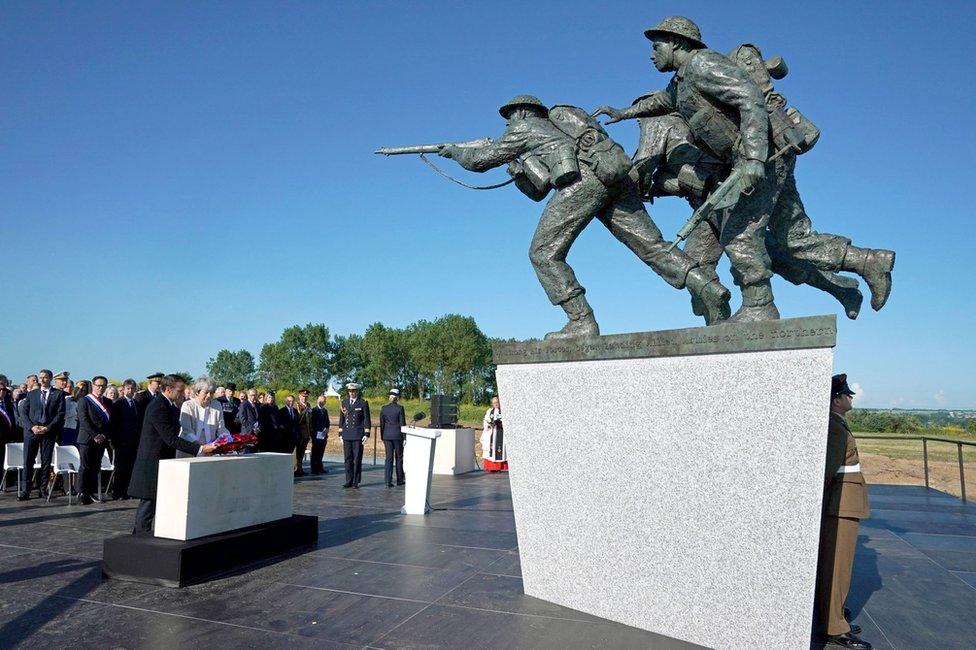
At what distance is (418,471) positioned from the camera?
332 inches

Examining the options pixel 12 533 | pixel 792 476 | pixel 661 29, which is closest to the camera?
Answer: pixel 792 476

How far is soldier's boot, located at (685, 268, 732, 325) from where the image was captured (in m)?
4.35

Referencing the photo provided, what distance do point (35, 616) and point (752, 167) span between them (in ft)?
17.2

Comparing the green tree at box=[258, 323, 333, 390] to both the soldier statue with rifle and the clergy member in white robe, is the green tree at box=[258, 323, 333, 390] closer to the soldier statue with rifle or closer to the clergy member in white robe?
the clergy member in white robe

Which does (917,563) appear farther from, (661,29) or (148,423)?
(148,423)

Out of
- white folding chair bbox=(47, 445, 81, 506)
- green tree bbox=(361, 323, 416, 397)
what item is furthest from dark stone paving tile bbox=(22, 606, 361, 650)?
green tree bbox=(361, 323, 416, 397)

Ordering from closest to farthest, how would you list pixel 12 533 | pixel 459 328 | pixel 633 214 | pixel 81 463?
pixel 633 214, pixel 12 533, pixel 81 463, pixel 459 328

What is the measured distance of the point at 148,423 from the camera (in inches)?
228

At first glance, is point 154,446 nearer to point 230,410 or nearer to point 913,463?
point 230,410

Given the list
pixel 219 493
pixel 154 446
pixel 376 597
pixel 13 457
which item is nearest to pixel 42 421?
pixel 13 457

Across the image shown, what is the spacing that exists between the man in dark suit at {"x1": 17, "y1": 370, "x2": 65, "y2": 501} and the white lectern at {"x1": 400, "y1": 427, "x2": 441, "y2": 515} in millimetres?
5360

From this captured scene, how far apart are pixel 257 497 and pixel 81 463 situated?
5031mm

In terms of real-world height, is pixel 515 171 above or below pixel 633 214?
above

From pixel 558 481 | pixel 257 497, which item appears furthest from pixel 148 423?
pixel 558 481
